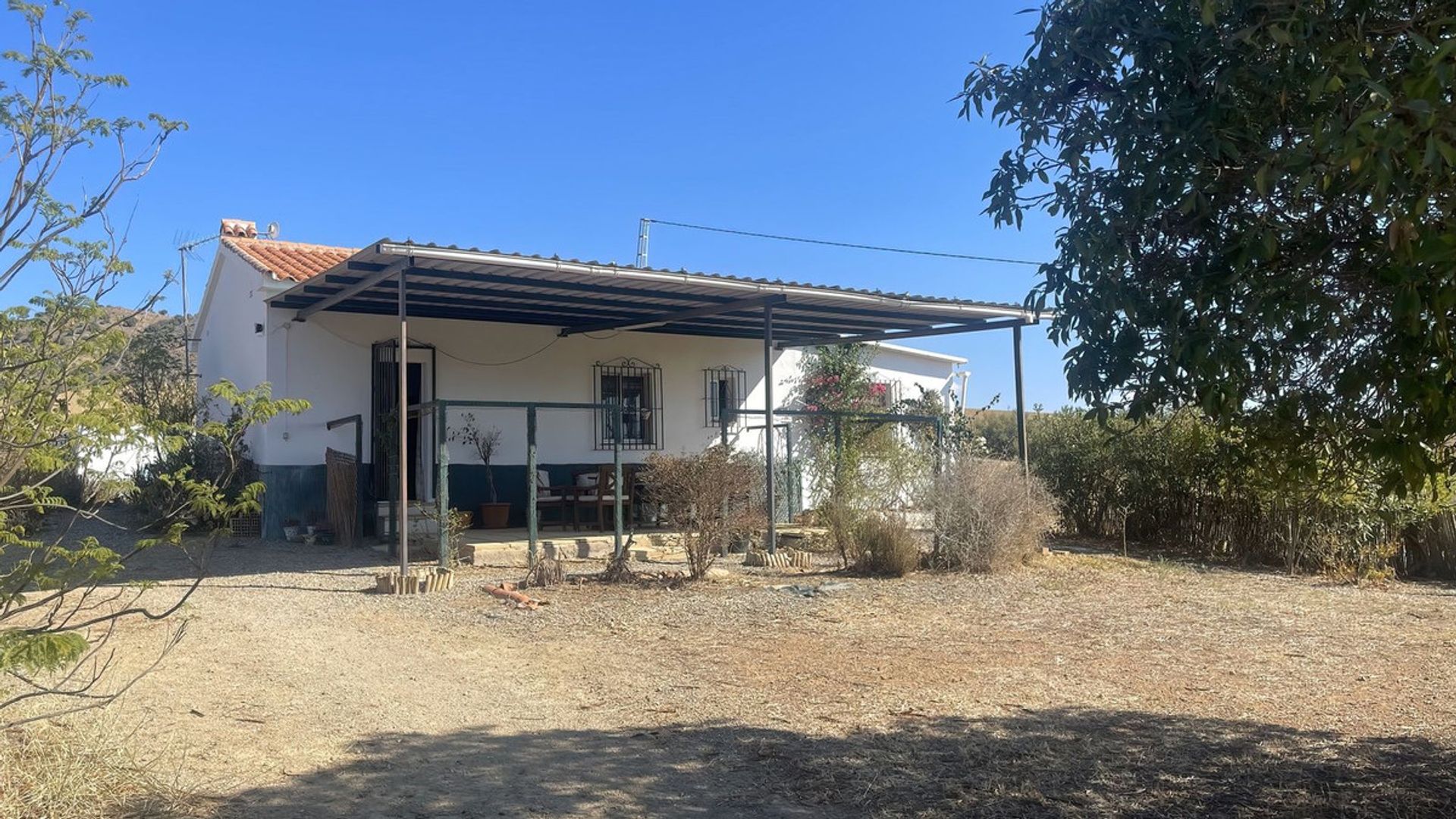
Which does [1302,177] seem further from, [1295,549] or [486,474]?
[486,474]

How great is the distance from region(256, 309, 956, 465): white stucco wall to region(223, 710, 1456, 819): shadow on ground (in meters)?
9.49

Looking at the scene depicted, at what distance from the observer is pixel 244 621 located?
849cm

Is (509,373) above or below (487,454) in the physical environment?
above

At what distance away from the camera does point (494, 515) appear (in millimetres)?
15000

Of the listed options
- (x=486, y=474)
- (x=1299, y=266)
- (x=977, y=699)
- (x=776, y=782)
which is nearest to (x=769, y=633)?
(x=977, y=699)

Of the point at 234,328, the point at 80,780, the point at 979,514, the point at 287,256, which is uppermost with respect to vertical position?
the point at 287,256

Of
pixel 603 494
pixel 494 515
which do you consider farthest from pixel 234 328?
pixel 603 494

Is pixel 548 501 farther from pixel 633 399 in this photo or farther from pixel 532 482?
pixel 532 482

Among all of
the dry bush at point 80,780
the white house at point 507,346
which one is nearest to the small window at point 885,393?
the white house at point 507,346

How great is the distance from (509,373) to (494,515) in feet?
6.67

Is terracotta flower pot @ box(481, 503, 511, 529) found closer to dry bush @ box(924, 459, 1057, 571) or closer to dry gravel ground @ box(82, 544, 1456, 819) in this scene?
dry gravel ground @ box(82, 544, 1456, 819)

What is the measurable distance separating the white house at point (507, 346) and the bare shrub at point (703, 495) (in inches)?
70.5

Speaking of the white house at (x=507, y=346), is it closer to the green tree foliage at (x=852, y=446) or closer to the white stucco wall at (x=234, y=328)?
the white stucco wall at (x=234, y=328)

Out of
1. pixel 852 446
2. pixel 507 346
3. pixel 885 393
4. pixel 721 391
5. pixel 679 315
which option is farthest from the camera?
pixel 885 393
